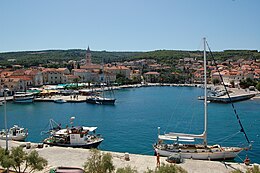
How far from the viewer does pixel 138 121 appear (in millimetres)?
40188

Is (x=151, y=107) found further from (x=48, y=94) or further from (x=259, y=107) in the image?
(x=48, y=94)

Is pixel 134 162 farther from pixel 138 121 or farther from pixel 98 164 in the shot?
pixel 138 121

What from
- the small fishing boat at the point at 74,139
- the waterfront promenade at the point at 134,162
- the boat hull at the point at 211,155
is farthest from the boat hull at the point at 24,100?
the boat hull at the point at 211,155

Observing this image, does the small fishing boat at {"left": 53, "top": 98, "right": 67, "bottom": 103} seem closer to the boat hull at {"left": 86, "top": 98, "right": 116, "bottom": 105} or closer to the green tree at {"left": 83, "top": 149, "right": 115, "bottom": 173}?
the boat hull at {"left": 86, "top": 98, "right": 116, "bottom": 105}

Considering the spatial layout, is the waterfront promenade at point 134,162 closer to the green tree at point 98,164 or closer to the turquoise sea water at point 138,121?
the green tree at point 98,164

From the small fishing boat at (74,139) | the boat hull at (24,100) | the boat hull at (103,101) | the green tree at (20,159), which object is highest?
the green tree at (20,159)

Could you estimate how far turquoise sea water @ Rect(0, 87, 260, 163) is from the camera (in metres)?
29.1

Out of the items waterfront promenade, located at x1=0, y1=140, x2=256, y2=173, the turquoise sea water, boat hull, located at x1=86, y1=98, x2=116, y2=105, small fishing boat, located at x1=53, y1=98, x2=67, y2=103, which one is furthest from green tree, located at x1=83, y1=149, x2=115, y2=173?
small fishing boat, located at x1=53, y1=98, x2=67, y2=103

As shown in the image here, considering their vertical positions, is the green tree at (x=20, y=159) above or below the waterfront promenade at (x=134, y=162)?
above

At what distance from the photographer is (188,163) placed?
776 inches

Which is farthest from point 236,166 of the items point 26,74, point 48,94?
point 26,74

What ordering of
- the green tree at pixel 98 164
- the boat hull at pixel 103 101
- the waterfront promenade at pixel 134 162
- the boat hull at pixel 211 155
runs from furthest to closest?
1. the boat hull at pixel 103 101
2. the boat hull at pixel 211 155
3. the waterfront promenade at pixel 134 162
4. the green tree at pixel 98 164

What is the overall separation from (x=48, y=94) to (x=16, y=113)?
70.9 feet

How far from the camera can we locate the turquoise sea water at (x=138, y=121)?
29091mm
